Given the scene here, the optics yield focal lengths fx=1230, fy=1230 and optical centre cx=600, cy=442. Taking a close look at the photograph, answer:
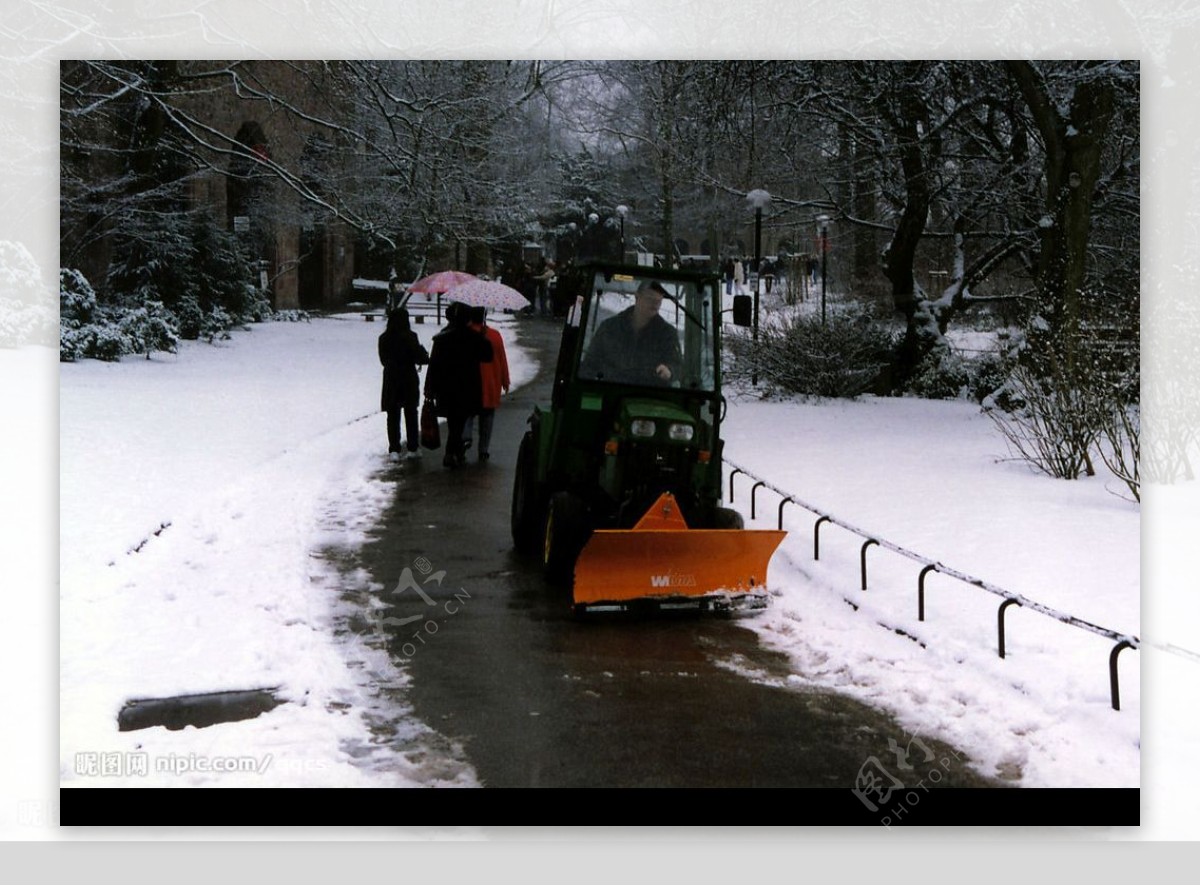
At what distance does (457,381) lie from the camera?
10430 mm

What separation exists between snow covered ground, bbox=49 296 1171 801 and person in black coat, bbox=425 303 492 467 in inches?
53.4

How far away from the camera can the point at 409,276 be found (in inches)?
320

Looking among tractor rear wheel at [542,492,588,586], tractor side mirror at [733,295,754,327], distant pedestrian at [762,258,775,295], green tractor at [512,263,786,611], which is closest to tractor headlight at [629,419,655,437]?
green tractor at [512,263,786,611]

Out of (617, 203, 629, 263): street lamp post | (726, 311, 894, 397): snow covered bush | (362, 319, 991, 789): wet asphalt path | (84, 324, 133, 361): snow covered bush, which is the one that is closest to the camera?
(362, 319, 991, 789): wet asphalt path

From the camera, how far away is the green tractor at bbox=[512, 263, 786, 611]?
6.27 m

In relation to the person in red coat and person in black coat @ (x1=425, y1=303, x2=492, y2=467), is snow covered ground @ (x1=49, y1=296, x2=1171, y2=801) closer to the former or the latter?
person in black coat @ (x1=425, y1=303, x2=492, y2=467)

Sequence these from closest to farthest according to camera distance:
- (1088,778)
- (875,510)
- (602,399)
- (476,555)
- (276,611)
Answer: (1088,778), (276,611), (602,399), (476,555), (875,510)

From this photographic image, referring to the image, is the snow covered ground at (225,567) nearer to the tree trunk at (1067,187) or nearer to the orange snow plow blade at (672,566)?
the orange snow plow blade at (672,566)

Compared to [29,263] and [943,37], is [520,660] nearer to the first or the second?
[29,263]

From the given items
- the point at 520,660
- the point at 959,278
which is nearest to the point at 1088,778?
the point at 520,660

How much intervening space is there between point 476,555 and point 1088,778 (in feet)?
Result: 12.7

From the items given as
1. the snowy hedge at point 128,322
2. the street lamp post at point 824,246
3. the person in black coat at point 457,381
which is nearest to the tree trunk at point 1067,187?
the street lamp post at point 824,246

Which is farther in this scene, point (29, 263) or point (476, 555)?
point (476, 555)

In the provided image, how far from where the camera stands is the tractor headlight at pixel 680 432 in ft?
21.3
